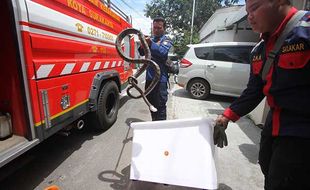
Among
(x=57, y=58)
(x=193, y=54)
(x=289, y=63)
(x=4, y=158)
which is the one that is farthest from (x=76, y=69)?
(x=193, y=54)

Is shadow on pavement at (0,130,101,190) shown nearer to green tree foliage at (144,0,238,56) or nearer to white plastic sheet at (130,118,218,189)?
white plastic sheet at (130,118,218,189)

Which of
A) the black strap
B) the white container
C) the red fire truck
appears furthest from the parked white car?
the white container

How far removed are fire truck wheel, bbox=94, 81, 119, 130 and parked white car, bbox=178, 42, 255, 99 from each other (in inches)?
124

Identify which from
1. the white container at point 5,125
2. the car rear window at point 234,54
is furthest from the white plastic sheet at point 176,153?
the car rear window at point 234,54

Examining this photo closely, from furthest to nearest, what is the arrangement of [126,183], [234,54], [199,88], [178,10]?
1. [178,10]
2. [199,88]
3. [234,54]
4. [126,183]

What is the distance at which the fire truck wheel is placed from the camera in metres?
3.41

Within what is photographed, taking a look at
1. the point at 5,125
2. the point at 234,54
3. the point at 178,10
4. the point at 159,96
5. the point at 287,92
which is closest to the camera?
the point at 287,92

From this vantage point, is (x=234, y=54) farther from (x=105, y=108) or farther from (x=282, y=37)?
(x=282, y=37)

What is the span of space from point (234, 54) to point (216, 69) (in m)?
0.67

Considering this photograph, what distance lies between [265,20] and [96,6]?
2789mm

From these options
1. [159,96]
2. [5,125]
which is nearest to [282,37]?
[159,96]

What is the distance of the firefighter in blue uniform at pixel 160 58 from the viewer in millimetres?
2691

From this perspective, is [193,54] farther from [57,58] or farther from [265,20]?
[265,20]

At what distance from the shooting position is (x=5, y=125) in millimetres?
2033
